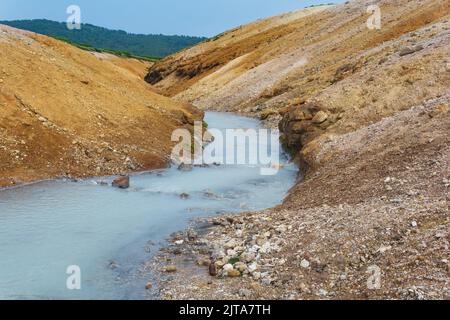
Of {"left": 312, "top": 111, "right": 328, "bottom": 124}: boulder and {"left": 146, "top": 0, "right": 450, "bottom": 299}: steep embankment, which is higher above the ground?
{"left": 312, "top": 111, "right": 328, "bottom": 124}: boulder

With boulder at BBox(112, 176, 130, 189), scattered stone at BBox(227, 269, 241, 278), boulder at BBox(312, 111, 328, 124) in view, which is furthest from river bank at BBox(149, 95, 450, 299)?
boulder at BBox(312, 111, 328, 124)

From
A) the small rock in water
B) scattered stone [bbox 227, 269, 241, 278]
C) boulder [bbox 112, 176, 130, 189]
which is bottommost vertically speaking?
scattered stone [bbox 227, 269, 241, 278]

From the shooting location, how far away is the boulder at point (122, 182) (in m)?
19.2

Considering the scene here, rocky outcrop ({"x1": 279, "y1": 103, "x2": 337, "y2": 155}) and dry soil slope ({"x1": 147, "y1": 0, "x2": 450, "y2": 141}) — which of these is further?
rocky outcrop ({"x1": 279, "y1": 103, "x2": 337, "y2": 155})

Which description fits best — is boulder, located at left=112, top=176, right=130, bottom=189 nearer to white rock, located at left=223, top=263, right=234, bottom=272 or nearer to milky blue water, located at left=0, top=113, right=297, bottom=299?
milky blue water, located at left=0, top=113, right=297, bottom=299

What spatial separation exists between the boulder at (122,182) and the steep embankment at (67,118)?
2035 mm

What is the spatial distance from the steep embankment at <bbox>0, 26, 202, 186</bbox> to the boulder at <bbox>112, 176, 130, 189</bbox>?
6.68 feet

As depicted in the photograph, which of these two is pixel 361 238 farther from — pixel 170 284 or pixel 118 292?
pixel 118 292

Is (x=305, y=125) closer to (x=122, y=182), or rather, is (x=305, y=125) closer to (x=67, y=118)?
(x=122, y=182)

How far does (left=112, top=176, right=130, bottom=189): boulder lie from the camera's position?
1922 centimetres

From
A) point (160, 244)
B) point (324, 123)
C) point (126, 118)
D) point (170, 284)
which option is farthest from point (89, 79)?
point (170, 284)

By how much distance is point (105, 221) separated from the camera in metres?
15.0
